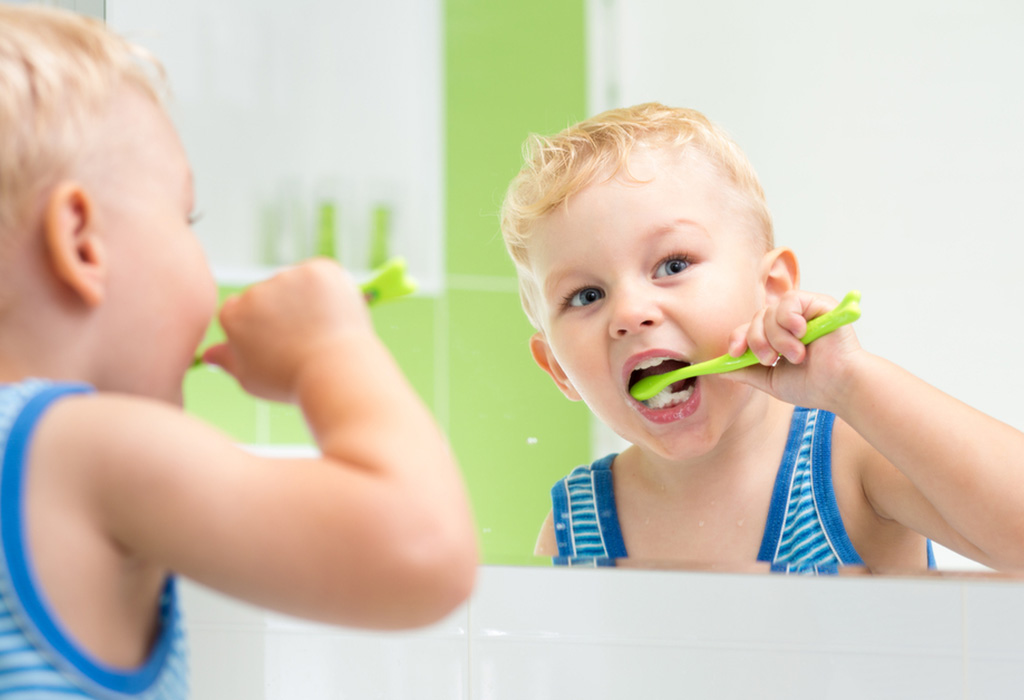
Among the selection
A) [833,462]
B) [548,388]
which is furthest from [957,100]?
[548,388]

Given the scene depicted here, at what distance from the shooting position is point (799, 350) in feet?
2.35

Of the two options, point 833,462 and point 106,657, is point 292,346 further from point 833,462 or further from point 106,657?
point 833,462

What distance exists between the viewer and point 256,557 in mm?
341

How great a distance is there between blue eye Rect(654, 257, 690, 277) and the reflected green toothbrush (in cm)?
9

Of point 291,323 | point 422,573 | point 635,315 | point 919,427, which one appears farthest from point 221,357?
point 919,427

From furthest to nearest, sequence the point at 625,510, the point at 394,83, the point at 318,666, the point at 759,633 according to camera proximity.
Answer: the point at 394,83
the point at 625,510
the point at 318,666
the point at 759,633

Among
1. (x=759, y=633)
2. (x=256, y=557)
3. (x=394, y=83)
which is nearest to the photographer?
(x=256, y=557)

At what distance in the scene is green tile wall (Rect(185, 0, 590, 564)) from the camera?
0.95 metres

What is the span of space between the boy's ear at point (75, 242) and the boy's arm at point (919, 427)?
50cm

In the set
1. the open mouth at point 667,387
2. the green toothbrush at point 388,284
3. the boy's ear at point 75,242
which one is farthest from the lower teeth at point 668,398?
the boy's ear at point 75,242

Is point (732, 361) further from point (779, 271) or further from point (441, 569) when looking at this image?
point (441, 569)

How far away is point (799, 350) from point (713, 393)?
0.11 m

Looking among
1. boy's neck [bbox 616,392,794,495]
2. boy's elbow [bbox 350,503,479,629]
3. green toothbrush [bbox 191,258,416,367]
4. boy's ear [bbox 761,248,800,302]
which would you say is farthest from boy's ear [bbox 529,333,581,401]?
boy's elbow [bbox 350,503,479,629]

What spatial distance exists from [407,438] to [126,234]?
0.51 feet
